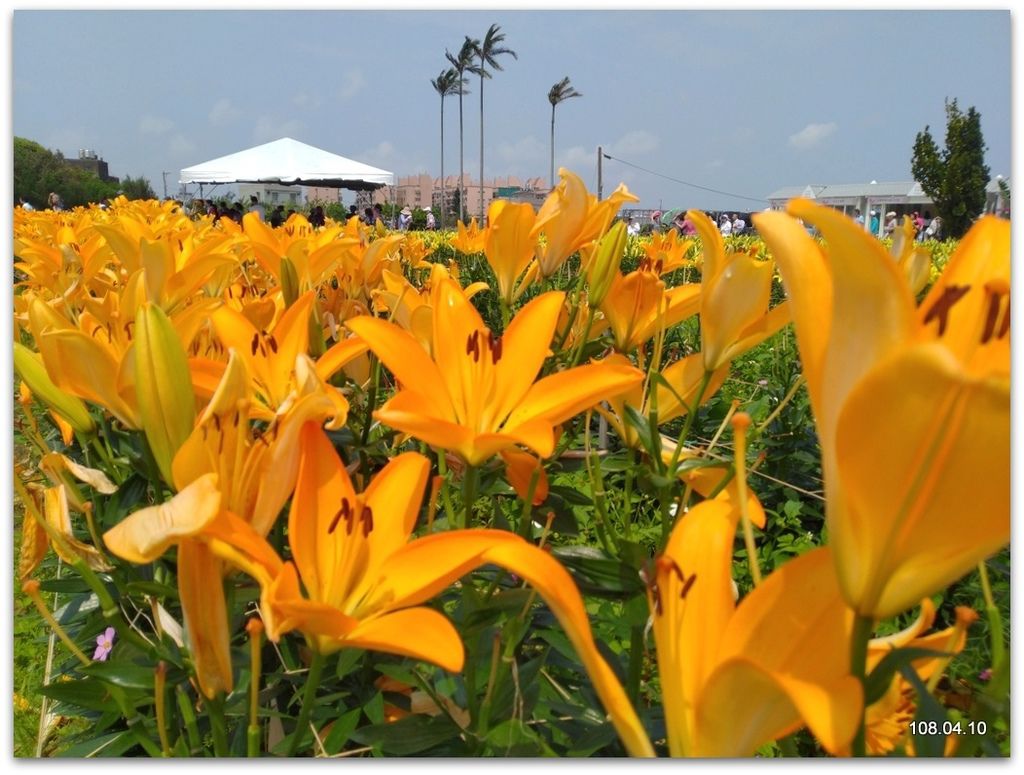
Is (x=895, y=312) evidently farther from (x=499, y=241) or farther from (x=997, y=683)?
(x=499, y=241)

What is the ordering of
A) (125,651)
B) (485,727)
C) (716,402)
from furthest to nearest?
1. (716,402)
2. (125,651)
3. (485,727)

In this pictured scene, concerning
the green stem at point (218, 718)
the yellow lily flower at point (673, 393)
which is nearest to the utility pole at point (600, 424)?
the yellow lily flower at point (673, 393)

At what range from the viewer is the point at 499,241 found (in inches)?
34.2

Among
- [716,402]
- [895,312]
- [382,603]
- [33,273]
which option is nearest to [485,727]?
[382,603]

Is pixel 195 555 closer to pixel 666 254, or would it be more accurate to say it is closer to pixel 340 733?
pixel 340 733

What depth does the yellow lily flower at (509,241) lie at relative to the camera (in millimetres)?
852

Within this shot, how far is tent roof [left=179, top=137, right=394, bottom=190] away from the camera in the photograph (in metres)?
8.41

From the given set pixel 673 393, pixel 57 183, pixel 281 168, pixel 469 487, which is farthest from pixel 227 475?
pixel 281 168

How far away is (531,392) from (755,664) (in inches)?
9.9

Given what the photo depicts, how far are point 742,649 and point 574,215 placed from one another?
0.55m

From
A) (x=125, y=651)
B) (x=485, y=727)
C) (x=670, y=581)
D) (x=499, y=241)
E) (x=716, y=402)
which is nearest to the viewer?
(x=670, y=581)

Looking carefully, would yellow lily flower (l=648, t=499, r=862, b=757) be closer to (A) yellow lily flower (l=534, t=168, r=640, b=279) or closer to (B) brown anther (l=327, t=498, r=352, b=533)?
(B) brown anther (l=327, t=498, r=352, b=533)

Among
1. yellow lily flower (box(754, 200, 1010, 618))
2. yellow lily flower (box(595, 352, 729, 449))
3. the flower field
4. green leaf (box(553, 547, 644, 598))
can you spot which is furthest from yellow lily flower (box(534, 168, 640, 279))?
yellow lily flower (box(754, 200, 1010, 618))

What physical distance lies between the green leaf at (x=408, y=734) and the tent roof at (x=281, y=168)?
8.50m
